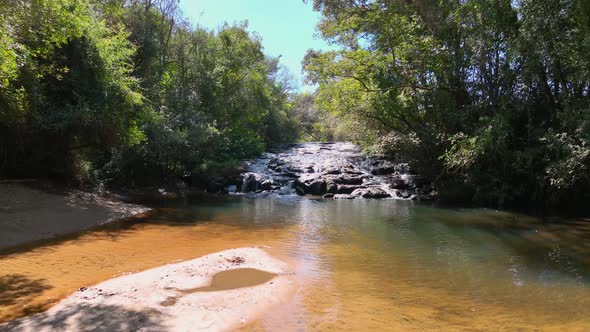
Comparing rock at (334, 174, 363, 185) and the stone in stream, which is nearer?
the stone in stream

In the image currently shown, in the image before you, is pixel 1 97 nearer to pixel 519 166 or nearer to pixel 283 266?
pixel 283 266

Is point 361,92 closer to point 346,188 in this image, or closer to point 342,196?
point 346,188

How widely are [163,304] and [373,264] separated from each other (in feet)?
14.9

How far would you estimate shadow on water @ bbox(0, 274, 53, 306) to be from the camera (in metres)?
5.46

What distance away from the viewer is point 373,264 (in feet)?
26.7

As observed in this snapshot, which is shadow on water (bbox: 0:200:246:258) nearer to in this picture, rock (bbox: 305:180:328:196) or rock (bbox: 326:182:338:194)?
rock (bbox: 305:180:328:196)

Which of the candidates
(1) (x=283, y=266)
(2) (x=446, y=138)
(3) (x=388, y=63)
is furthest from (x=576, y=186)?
(1) (x=283, y=266)

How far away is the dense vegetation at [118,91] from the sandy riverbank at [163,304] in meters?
6.32

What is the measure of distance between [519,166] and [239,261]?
13307 millimetres

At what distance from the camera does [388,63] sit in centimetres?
1958

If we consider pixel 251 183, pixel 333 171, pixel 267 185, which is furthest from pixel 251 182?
pixel 333 171

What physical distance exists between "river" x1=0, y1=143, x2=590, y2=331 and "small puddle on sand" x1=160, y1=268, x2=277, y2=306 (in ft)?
2.38

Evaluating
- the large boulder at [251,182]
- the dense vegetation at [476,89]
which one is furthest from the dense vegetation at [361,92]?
the large boulder at [251,182]

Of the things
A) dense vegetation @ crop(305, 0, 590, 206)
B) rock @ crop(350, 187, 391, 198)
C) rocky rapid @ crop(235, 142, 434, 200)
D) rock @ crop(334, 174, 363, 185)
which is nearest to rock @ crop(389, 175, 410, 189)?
rocky rapid @ crop(235, 142, 434, 200)
